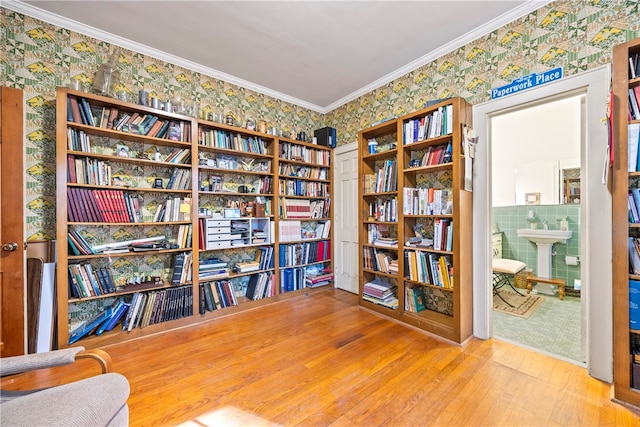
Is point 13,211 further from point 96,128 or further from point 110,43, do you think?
point 110,43

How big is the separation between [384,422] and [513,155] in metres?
5.01

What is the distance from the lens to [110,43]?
2.52 meters

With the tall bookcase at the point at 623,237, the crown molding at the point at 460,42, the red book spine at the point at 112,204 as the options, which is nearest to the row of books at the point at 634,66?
the tall bookcase at the point at 623,237

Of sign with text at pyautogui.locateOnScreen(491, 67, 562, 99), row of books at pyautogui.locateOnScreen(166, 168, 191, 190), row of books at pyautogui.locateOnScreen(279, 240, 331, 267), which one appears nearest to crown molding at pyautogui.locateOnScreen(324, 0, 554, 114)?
sign with text at pyautogui.locateOnScreen(491, 67, 562, 99)

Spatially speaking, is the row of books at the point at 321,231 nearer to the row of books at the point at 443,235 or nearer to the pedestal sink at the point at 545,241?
the row of books at the point at 443,235

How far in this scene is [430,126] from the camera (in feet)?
8.32

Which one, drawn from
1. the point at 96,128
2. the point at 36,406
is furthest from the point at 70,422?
the point at 96,128

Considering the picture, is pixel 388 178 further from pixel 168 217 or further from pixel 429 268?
pixel 168 217

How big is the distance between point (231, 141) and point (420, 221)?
2511 millimetres

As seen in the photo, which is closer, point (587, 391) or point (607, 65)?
point (587, 391)

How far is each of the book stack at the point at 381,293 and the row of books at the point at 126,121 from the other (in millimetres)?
2759

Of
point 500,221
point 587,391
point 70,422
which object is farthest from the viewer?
point 500,221

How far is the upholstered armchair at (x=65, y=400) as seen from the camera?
87 cm

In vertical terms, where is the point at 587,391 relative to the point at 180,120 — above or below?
below
